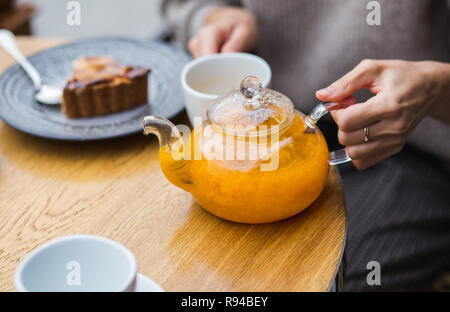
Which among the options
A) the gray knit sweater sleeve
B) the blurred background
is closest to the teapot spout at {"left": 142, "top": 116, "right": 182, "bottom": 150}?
the gray knit sweater sleeve

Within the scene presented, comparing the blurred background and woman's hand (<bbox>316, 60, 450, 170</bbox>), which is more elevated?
woman's hand (<bbox>316, 60, 450, 170</bbox>)

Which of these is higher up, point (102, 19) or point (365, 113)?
point (365, 113)

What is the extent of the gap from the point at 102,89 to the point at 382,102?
54 cm

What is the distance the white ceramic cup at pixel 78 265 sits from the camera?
543 mm

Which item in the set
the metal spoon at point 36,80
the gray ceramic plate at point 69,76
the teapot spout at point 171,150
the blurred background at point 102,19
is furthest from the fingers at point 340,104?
the blurred background at point 102,19

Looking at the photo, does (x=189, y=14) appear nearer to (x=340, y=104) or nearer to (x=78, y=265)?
(x=340, y=104)

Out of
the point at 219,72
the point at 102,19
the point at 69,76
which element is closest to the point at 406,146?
the point at 219,72

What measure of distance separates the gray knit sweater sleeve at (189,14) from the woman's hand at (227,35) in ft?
0.32

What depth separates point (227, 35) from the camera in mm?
1102

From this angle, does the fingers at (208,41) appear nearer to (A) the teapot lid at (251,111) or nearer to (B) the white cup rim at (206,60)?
(B) the white cup rim at (206,60)

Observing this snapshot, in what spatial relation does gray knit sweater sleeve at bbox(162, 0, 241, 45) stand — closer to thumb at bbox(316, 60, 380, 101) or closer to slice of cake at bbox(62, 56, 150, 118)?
slice of cake at bbox(62, 56, 150, 118)

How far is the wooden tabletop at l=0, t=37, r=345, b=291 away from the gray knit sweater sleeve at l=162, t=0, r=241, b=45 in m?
0.53

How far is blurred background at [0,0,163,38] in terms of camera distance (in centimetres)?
289
